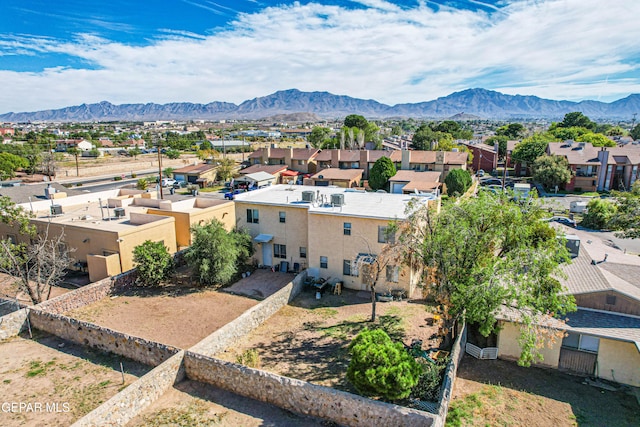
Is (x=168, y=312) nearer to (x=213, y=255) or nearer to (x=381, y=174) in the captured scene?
(x=213, y=255)

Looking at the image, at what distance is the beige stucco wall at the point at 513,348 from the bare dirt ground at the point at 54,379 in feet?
53.4

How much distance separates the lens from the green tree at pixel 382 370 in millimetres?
13594

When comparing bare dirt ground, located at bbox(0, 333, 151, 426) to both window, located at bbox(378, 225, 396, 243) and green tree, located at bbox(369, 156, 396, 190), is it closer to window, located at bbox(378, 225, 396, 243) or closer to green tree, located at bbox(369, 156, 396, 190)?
window, located at bbox(378, 225, 396, 243)

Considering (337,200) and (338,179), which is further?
(338,179)

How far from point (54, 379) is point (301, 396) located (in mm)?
10775

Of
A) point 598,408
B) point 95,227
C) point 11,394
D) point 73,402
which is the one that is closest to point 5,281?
point 95,227

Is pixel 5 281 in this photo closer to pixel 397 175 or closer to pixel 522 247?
pixel 522 247

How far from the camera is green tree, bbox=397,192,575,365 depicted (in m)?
15.4

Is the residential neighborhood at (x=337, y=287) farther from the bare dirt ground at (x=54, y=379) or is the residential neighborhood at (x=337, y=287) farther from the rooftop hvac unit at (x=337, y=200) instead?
the bare dirt ground at (x=54, y=379)

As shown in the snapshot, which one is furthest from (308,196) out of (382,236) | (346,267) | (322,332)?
(322,332)

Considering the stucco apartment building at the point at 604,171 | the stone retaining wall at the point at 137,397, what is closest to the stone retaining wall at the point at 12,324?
the stone retaining wall at the point at 137,397

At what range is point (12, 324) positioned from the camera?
20234 millimetres

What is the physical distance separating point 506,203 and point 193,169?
59871mm

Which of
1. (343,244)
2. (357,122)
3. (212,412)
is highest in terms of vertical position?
(357,122)
